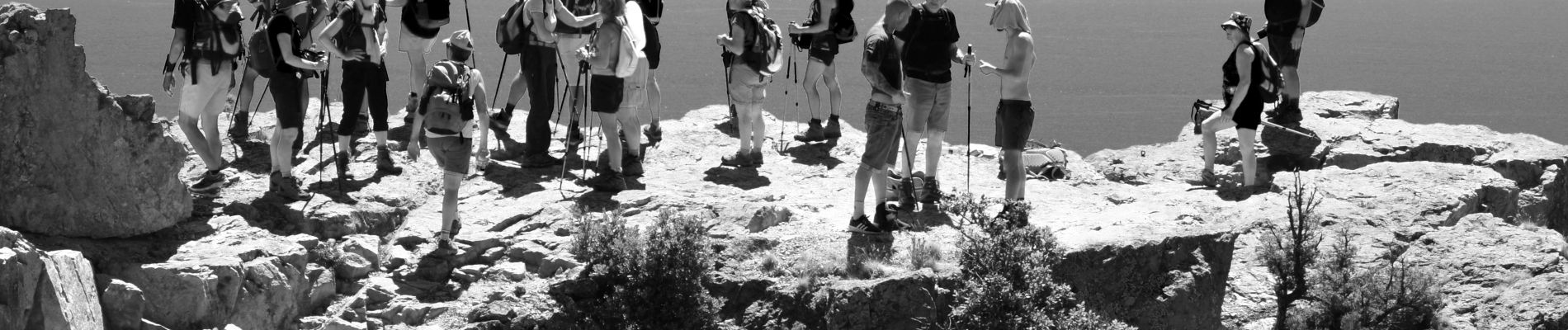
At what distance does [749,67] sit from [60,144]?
597 cm

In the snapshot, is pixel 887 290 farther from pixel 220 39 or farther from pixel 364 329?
pixel 220 39

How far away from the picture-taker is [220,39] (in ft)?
43.4

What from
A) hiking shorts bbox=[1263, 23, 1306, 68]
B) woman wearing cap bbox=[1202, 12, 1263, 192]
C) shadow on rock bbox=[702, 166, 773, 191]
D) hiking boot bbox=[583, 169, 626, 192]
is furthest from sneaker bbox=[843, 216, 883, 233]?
hiking shorts bbox=[1263, 23, 1306, 68]

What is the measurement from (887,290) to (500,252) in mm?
3011

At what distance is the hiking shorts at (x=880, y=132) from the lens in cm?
1243

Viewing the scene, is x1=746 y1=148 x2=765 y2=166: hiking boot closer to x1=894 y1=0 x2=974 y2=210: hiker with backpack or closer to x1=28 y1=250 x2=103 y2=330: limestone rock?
x1=894 y1=0 x2=974 y2=210: hiker with backpack

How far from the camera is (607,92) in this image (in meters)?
13.8

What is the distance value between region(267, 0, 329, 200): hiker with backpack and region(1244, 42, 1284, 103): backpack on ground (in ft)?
26.6

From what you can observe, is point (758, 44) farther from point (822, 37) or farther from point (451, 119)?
point (451, 119)

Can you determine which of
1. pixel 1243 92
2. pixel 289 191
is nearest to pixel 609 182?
pixel 289 191

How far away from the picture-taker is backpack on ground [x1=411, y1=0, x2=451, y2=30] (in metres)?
15.2

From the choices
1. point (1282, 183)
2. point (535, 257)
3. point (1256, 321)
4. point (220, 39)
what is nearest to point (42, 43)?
point (220, 39)

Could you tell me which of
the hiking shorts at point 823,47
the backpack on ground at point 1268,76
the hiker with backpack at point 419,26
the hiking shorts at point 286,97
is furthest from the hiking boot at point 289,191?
the backpack on ground at point 1268,76

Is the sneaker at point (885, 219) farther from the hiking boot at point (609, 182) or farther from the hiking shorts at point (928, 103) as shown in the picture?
the hiking boot at point (609, 182)
